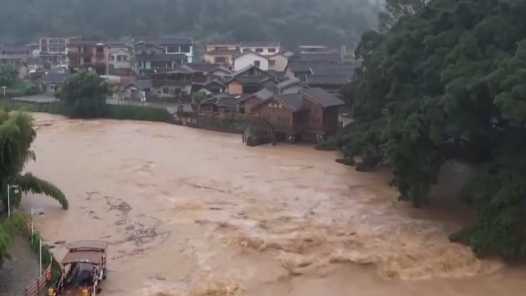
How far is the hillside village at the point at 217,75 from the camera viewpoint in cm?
2914

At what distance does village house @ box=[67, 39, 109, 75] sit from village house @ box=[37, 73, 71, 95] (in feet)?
9.73

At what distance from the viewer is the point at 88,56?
47219 millimetres

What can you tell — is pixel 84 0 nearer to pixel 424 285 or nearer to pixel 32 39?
pixel 32 39

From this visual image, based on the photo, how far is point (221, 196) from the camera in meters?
19.2

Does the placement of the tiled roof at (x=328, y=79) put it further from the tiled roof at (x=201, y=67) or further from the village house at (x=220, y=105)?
the tiled roof at (x=201, y=67)

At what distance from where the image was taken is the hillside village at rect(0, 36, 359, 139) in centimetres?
2914

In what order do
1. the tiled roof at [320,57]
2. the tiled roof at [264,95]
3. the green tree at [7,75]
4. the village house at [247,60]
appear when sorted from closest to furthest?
1. the tiled roof at [264,95]
2. the green tree at [7,75]
3. the tiled roof at [320,57]
4. the village house at [247,60]

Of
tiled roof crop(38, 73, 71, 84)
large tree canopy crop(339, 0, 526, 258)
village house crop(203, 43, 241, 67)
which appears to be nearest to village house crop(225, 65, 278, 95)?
tiled roof crop(38, 73, 71, 84)

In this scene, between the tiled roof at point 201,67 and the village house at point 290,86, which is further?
the tiled roof at point 201,67

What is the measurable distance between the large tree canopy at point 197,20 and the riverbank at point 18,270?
48.7 metres

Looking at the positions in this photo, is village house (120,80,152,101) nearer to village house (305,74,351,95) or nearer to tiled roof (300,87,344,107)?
village house (305,74,351,95)

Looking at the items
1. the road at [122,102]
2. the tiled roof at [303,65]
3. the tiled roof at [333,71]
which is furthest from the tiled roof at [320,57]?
the road at [122,102]

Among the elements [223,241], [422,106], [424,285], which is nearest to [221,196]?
[223,241]

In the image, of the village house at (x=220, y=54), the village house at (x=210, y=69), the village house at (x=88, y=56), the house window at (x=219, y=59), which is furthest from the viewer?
the house window at (x=219, y=59)
